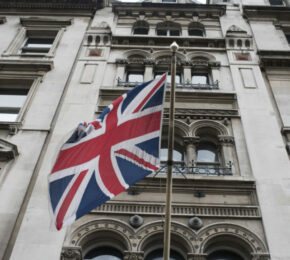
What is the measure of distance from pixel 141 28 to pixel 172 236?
1554 cm

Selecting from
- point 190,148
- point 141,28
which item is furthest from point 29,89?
point 141,28

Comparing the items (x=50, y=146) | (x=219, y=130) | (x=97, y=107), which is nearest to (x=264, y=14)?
(x=219, y=130)

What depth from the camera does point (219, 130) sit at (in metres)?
14.3

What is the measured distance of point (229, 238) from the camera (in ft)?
34.7

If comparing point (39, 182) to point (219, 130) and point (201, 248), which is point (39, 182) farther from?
point (219, 130)

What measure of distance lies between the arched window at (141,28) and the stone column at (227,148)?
11.2 meters

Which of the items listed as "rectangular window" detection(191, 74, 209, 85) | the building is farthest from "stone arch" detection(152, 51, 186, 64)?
"rectangular window" detection(191, 74, 209, 85)

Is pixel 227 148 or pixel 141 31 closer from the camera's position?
pixel 227 148

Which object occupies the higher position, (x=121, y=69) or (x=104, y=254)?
(x=121, y=69)

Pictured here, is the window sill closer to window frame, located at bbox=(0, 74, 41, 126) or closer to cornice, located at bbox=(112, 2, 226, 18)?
window frame, located at bbox=(0, 74, 41, 126)

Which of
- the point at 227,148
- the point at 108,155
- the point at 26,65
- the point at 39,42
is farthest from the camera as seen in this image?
the point at 39,42

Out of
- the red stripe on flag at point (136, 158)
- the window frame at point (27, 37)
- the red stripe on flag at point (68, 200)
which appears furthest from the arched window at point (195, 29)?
the red stripe on flag at point (68, 200)

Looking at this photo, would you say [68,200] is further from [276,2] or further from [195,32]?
[276,2]

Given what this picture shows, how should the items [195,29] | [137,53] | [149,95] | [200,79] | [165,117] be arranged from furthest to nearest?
1. [195,29]
2. [137,53]
3. [200,79]
4. [165,117]
5. [149,95]
